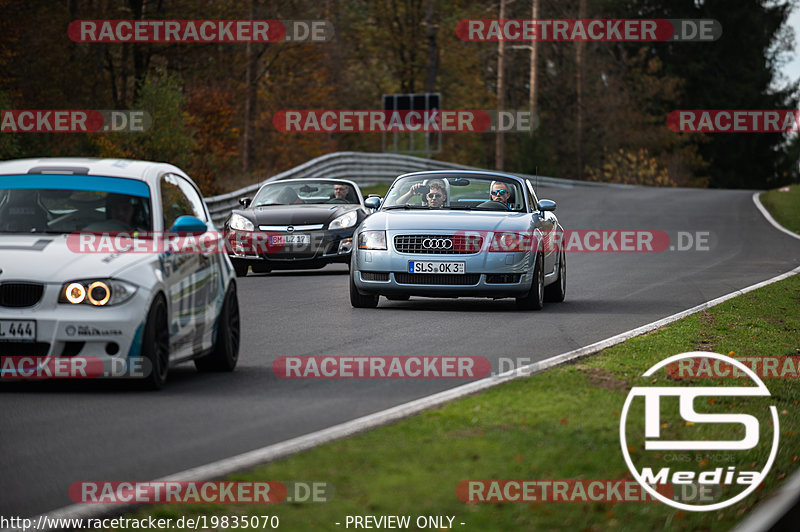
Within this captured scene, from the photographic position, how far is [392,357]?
1124 cm

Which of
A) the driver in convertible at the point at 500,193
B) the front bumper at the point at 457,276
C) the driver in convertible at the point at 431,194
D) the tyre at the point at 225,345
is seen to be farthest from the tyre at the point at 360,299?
the tyre at the point at 225,345

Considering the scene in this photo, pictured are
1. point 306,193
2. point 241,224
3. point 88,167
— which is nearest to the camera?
point 88,167

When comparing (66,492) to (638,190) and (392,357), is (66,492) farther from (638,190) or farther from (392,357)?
(638,190)

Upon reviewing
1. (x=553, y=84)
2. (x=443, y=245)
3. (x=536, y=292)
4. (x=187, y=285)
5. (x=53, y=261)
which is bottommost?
(x=536, y=292)

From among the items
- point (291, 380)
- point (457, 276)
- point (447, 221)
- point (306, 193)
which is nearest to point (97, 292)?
point (291, 380)

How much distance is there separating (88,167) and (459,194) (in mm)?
7156

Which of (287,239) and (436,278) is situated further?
(287,239)

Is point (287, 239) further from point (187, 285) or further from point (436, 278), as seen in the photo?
point (187, 285)

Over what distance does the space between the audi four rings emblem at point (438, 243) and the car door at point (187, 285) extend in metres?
4.99

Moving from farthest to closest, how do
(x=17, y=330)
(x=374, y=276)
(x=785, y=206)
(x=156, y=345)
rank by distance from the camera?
(x=785, y=206)
(x=374, y=276)
(x=156, y=345)
(x=17, y=330)

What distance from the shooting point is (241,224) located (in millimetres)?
21297

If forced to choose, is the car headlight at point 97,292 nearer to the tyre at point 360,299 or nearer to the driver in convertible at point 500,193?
the tyre at point 360,299

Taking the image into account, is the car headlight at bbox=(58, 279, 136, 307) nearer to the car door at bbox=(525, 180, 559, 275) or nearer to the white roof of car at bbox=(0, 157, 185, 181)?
the white roof of car at bbox=(0, 157, 185, 181)

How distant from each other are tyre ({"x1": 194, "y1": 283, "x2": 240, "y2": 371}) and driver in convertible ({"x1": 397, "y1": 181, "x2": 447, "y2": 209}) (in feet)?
20.1
